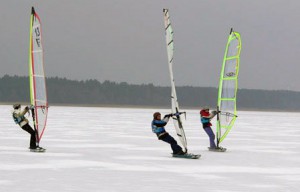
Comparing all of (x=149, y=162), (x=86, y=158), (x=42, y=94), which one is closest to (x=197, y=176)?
(x=149, y=162)

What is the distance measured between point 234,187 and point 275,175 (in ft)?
7.24

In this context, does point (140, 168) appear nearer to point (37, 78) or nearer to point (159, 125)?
point (159, 125)

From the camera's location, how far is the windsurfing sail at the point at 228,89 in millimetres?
18859

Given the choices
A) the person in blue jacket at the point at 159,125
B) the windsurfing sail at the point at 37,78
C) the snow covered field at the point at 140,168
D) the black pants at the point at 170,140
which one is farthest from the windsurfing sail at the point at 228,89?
the windsurfing sail at the point at 37,78

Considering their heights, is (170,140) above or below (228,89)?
below

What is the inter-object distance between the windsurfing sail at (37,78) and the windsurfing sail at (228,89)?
5371mm

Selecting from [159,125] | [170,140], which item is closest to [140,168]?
[159,125]

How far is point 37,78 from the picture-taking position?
17406mm

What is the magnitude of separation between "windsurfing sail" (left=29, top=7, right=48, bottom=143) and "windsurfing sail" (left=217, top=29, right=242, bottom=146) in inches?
211

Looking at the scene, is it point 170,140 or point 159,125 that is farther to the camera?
point 170,140

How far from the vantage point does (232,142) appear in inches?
888

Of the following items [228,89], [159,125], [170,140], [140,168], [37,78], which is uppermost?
[37,78]

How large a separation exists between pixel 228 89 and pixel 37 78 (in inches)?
230

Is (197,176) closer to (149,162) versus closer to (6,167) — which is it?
(149,162)
